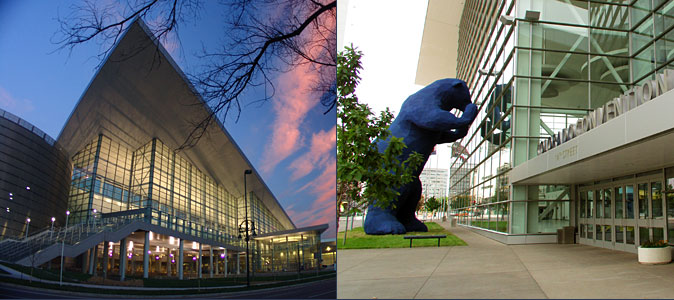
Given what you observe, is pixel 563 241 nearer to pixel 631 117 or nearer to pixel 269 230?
pixel 631 117

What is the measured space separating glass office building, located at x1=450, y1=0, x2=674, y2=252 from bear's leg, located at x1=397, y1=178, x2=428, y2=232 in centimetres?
284

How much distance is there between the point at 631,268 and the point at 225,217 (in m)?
7.04

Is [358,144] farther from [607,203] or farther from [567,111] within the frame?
[567,111]

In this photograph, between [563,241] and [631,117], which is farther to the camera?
[563,241]

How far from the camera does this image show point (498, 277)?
598cm

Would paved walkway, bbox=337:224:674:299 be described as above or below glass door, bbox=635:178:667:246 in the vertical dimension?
below

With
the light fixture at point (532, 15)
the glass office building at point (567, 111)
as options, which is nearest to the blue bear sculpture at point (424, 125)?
the glass office building at point (567, 111)

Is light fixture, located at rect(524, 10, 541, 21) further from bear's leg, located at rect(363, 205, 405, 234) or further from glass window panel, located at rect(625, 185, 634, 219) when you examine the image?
bear's leg, located at rect(363, 205, 405, 234)

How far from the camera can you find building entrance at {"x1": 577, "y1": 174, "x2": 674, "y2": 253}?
9.95 meters

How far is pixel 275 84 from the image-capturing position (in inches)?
152

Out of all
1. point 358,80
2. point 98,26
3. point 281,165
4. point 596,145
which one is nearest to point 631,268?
point 596,145

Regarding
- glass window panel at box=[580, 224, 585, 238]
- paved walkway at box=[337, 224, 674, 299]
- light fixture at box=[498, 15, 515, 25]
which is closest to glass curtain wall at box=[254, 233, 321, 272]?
paved walkway at box=[337, 224, 674, 299]

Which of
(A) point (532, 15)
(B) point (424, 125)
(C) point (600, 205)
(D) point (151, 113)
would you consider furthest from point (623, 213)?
(D) point (151, 113)

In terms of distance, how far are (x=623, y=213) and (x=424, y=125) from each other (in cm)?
547
